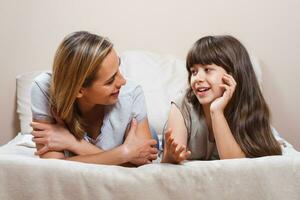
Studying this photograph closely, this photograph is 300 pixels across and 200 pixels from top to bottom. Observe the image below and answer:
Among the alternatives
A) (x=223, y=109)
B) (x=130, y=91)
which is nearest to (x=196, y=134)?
(x=223, y=109)

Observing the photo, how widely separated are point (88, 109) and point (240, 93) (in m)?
0.50

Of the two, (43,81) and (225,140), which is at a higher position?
(43,81)

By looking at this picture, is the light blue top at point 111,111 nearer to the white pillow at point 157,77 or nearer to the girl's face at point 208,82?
the girl's face at point 208,82

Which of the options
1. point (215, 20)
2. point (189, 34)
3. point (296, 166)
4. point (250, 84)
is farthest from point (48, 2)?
point (296, 166)

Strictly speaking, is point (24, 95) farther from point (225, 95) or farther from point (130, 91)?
point (225, 95)

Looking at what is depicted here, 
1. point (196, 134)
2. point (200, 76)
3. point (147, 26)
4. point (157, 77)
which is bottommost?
point (196, 134)

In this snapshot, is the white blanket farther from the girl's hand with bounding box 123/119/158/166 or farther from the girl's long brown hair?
the girl's long brown hair

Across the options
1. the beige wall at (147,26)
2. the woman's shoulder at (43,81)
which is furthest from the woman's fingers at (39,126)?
the beige wall at (147,26)

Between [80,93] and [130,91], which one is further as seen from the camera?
[130,91]

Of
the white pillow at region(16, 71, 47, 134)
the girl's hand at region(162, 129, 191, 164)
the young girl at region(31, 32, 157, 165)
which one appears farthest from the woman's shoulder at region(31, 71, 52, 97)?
the white pillow at region(16, 71, 47, 134)

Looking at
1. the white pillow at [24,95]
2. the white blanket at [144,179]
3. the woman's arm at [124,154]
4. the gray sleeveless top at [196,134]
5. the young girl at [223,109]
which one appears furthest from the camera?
the white pillow at [24,95]

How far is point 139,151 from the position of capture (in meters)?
1.04

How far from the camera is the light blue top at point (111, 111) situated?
3.76 ft

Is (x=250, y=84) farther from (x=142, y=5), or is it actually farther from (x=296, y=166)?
(x=142, y=5)
